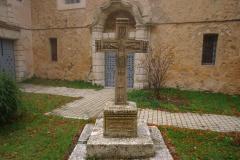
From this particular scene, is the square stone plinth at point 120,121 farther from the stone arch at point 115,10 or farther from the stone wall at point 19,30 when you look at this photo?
the stone wall at point 19,30

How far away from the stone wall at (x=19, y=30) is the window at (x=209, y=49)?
961 centimetres

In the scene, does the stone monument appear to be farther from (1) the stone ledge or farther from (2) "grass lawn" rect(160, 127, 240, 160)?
(2) "grass lawn" rect(160, 127, 240, 160)

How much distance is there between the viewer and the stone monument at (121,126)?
11.9 feet

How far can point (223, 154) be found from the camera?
13.3 feet

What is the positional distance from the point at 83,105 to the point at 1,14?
657cm

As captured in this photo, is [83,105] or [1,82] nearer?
[1,82]

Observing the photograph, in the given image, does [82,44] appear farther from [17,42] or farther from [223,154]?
[223,154]

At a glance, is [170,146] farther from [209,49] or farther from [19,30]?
[19,30]

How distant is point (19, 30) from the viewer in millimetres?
11477

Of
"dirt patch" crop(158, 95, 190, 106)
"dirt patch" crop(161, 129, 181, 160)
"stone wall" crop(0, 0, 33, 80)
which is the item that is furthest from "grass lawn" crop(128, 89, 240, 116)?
"stone wall" crop(0, 0, 33, 80)

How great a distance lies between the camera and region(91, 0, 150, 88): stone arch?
10117 mm

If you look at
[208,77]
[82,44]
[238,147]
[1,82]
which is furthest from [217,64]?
[1,82]

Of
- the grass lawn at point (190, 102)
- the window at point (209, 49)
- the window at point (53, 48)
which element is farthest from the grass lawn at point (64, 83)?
the window at point (209, 49)

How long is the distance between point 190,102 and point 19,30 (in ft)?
31.3
